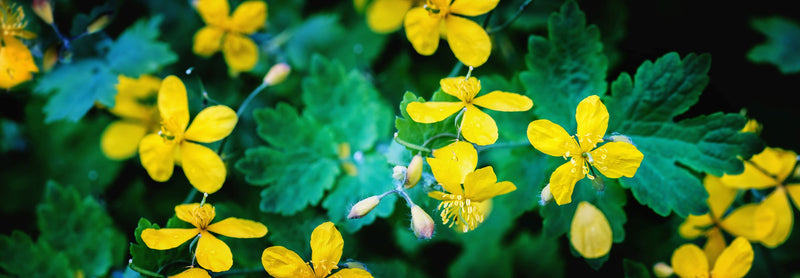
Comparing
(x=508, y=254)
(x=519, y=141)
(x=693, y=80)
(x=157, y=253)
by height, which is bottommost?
(x=508, y=254)

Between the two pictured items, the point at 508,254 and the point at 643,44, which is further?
the point at 643,44

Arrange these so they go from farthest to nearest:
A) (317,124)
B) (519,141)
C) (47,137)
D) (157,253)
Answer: (47,137), (317,124), (519,141), (157,253)

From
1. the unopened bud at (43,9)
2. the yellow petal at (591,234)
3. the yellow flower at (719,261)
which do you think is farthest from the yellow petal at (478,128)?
the unopened bud at (43,9)

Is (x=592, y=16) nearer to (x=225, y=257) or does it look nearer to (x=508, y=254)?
(x=508, y=254)

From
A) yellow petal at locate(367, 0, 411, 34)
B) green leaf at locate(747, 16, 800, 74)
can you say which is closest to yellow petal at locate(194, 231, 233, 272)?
yellow petal at locate(367, 0, 411, 34)

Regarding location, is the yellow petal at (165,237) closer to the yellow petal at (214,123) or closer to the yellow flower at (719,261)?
the yellow petal at (214,123)

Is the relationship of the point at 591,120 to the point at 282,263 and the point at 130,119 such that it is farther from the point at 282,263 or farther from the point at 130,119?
the point at 130,119

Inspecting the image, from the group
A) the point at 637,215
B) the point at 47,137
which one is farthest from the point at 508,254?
the point at 47,137
